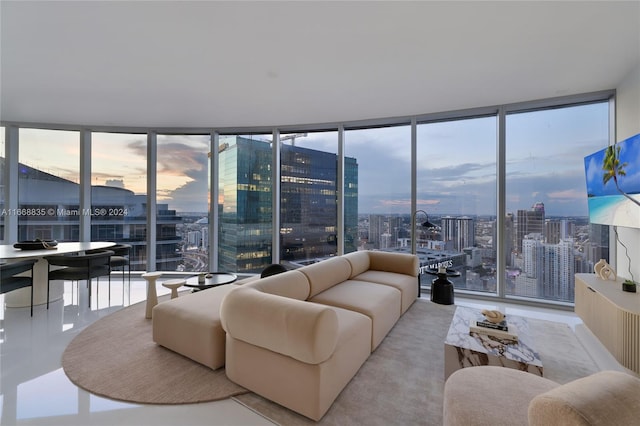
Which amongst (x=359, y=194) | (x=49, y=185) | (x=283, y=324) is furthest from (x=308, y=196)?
(x=49, y=185)

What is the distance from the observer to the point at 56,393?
1.86 metres

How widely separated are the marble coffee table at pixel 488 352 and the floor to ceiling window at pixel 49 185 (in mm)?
6409

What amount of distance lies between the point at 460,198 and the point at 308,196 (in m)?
2.67

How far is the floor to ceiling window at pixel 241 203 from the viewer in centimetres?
525

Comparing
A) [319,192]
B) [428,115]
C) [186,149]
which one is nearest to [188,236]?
[186,149]

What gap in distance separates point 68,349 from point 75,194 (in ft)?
12.5

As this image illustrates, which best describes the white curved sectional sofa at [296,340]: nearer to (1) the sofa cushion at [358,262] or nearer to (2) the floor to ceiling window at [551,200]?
(1) the sofa cushion at [358,262]

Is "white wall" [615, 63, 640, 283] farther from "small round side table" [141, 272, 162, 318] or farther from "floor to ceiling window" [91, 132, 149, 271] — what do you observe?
"floor to ceiling window" [91, 132, 149, 271]

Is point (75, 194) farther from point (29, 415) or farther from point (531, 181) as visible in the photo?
point (531, 181)

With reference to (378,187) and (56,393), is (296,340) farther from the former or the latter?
(378,187)

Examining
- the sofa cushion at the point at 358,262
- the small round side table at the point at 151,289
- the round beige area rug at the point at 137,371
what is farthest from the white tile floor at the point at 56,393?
the sofa cushion at the point at 358,262

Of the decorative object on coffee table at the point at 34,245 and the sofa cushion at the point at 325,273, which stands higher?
the decorative object on coffee table at the point at 34,245

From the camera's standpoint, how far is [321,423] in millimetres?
1599

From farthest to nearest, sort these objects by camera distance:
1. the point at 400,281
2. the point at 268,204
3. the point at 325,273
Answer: the point at 268,204, the point at 400,281, the point at 325,273
